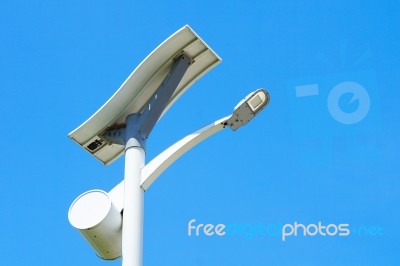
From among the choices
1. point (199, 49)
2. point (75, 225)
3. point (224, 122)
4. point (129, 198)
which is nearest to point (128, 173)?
point (129, 198)

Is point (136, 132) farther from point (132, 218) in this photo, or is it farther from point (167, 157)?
point (132, 218)

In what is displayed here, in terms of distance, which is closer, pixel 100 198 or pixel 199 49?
pixel 100 198

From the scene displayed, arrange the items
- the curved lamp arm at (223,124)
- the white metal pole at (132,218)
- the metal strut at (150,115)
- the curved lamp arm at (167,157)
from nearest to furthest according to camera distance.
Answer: the white metal pole at (132,218)
the curved lamp arm at (167,157)
the curved lamp arm at (223,124)
the metal strut at (150,115)

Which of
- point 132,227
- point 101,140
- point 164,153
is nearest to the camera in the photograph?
point 132,227

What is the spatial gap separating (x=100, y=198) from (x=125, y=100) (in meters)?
0.95

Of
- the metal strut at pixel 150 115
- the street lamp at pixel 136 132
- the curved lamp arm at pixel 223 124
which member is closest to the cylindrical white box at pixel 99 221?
the street lamp at pixel 136 132

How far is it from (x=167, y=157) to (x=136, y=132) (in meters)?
0.37

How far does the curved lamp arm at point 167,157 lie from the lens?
5211mm

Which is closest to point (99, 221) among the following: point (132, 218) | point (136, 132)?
point (132, 218)

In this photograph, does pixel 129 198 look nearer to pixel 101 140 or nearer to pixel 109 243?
pixel 109 243

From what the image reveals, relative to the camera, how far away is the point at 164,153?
18.0 ft

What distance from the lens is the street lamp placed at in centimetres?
502

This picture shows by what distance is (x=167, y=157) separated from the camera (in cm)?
541

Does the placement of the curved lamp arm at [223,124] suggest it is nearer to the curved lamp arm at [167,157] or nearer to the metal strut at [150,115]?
the curved lamp arm at [167,157]
